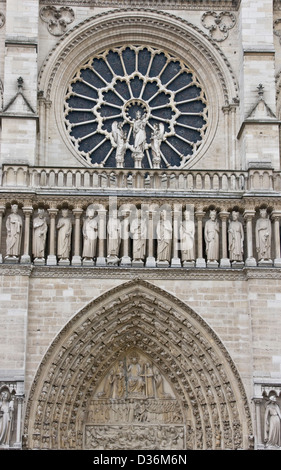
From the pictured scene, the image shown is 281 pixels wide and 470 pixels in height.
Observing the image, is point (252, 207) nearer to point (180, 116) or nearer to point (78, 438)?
point (180, 116)

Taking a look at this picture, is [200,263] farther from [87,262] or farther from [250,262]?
[87,262]

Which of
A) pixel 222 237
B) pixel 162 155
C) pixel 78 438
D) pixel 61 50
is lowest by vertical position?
pixel 78 438

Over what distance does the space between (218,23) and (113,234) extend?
4.46m

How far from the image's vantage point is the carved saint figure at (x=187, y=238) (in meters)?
15.9

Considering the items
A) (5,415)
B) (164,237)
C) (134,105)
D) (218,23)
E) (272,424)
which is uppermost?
(218,23)

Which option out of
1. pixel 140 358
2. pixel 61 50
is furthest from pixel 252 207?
pixel 61 50

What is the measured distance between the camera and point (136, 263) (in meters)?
15.8

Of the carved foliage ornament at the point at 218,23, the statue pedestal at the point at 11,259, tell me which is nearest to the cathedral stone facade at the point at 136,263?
the statue pedestal at the point at 11,259

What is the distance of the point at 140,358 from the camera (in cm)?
1620

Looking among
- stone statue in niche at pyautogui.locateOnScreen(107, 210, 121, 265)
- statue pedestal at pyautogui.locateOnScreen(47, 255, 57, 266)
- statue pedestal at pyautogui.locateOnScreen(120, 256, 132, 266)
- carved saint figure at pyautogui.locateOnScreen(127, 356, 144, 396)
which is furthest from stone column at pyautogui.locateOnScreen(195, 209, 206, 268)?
statue pedestal at pyautogui.locateOnScreen(47, 255, 57, 266)

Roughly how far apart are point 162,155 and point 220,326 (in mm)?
3326

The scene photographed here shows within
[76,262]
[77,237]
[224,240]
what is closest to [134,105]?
[77,237]

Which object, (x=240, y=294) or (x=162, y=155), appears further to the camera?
(x=162, y=155)

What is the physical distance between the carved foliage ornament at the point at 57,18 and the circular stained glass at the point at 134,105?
75 cm
